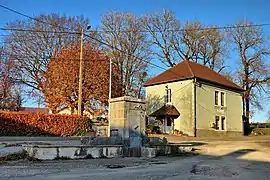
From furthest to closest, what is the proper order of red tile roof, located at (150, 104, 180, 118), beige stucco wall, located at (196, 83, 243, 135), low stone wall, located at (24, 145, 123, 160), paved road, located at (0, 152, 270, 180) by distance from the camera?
beige stucco wall, located at (196, 83, 243, 135) < red tile roof, located at (150, 104, 180, 118) < low stone wall, located at (24, 145, 123, 160) < paved road, located at (0, 152, 270, 180)

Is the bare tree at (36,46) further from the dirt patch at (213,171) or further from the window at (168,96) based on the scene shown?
the dirt patch at (213,171)

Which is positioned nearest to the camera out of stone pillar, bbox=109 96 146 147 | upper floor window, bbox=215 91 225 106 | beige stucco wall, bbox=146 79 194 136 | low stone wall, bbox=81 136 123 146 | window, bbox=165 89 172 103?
low stone wall, bbox=81 136 123 146

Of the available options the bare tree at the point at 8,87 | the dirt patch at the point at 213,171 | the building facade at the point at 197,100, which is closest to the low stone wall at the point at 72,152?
the dirt patch at the point at 213,171

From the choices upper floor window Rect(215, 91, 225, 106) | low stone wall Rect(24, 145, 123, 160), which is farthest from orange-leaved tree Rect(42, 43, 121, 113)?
low stone wall Rect(24, 145, 123, 160)

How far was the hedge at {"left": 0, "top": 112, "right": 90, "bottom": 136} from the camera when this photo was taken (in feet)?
80.4

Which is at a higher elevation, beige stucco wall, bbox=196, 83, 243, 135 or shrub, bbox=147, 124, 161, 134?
beige stucco wall, bbox=196, 83, 243, 135

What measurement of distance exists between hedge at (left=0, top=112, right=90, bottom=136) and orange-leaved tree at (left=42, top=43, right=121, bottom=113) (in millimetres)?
5896

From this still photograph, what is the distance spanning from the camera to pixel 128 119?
12273 mm

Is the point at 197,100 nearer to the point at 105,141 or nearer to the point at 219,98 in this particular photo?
the point at 219,98

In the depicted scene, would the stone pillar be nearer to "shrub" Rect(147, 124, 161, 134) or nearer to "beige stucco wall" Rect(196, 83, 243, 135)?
"shrub" Rect(147, 124, 161, 134)

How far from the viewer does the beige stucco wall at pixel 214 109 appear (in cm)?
3234

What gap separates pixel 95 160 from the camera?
36.3 ft

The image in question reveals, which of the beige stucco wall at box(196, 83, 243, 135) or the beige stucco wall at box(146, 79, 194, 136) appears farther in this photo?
the beige stucco wall at box(196, 83, 243, 135)

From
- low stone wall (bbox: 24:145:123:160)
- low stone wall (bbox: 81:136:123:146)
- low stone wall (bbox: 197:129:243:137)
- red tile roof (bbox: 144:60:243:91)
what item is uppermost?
red tile roof (bbox: 144:60:243:91)
